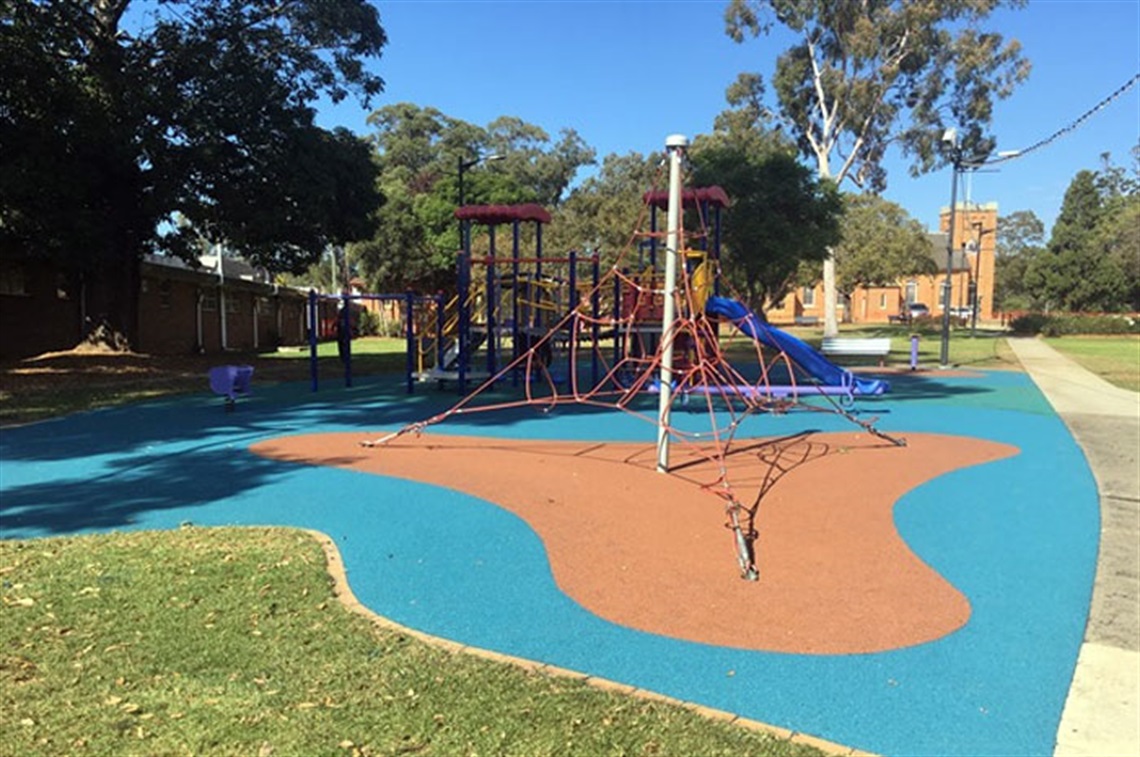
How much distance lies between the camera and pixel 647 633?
4383 millimetres

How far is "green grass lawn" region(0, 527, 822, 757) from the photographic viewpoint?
10.2 feet

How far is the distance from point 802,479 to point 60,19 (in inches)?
685

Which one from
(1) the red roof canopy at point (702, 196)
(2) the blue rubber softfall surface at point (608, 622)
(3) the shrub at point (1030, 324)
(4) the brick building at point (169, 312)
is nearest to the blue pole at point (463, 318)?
(2) the blue rubber softfall surface at point (608, 622)

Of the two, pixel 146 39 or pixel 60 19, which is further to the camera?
pixel 146 39

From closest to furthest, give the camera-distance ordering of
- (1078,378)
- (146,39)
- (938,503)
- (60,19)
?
(938,503), (60,19), (146,39), (1078,378)

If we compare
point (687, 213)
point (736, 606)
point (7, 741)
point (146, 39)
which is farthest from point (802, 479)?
point (146, 39)

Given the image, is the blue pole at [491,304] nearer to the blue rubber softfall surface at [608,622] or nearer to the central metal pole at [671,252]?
the blue rubber softfall surface at [608,622]

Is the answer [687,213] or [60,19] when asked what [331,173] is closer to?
[60,19]

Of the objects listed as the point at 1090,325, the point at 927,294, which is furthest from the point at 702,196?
the point at 927,294

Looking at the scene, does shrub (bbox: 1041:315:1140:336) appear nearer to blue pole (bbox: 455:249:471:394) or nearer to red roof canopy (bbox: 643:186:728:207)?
red roof canopy (bbox: 643:186:728:207)

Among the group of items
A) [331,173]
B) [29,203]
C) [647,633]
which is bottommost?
[647,633]

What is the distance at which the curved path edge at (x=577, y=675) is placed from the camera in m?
3.23

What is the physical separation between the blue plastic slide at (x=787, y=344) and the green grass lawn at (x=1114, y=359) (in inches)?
365

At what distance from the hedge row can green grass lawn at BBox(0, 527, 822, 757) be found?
175 feet
